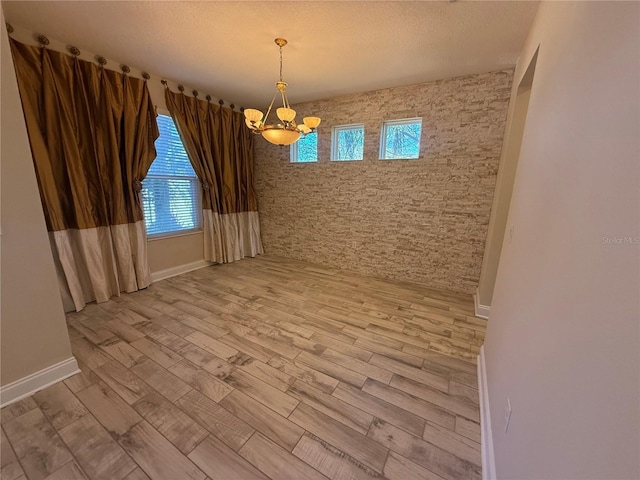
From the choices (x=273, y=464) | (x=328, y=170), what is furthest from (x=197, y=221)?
(x=273, y=464)

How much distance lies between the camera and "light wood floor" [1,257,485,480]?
121 cm

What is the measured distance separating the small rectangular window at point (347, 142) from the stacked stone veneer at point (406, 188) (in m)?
0.10

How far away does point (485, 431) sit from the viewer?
1.32m

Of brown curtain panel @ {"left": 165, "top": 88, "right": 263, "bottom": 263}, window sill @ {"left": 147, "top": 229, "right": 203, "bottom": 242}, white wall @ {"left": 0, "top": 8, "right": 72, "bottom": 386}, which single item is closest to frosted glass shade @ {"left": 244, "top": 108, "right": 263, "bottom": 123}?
white wall @ {"left": 0, "top": 8, "right": 72, "bottom": 386}

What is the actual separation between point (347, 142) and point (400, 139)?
79 centimetres

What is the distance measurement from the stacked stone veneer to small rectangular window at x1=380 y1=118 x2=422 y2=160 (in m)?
0.09

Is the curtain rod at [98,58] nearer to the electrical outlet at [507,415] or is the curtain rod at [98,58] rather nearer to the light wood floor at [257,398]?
the light wood floor at [257,398]

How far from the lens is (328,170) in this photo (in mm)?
3855

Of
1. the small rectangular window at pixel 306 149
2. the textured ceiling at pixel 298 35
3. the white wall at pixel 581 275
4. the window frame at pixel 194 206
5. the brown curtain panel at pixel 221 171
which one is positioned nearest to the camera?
the white wall at pixel 581 275

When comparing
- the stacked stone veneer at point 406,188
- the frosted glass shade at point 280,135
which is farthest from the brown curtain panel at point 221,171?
the frosted glass shade at point 280,135

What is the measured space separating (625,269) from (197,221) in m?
4.30

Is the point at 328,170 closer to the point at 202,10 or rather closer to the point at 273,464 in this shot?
the point at 202,10

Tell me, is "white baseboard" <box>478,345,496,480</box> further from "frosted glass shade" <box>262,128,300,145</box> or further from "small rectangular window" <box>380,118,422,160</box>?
"small rectangular window" <box>380,118,422,160</box>

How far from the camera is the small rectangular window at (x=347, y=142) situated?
3611mm
